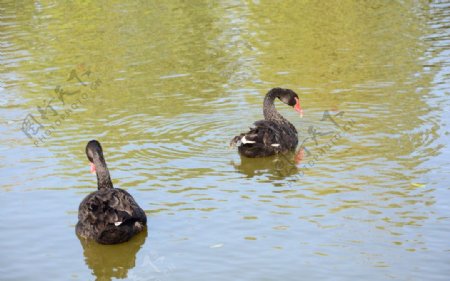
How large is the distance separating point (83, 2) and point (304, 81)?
13.1m

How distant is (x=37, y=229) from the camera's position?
1012cm

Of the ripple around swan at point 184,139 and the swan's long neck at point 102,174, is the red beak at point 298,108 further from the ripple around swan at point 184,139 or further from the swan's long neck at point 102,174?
the swan's long neck at point 102,174

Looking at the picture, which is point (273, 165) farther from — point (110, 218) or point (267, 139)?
point (110, 218)

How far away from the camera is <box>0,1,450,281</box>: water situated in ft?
29.8

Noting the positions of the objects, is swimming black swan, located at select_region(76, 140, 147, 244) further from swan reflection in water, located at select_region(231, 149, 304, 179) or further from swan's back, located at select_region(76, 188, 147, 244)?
swan reflection in water, located at select_region(231, 149, 304, 179)

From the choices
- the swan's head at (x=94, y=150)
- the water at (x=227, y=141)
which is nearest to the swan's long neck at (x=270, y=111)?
the water at (x=227, y=141)

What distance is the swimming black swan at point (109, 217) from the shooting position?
936 centimetres

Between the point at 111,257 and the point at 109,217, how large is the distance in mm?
451

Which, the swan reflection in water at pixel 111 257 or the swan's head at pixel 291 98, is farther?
the swan's head at pixel 291 98

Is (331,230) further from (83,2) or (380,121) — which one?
(83,2)

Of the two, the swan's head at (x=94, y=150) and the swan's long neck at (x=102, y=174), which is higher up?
the swan's head at (x=94, y=150)

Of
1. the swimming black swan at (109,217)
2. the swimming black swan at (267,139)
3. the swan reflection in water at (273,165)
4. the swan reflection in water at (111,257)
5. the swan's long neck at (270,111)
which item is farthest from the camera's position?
the swan's long neck at (270,111)

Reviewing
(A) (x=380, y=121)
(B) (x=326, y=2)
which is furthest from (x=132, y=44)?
(A) (x=380, y=121)

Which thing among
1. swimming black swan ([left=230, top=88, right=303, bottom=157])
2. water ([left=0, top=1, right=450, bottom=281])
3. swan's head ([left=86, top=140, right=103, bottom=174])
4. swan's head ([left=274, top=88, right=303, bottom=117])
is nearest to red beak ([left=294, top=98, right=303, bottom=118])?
swan's head ([left=274, top=88, right=303, bottom=117])
